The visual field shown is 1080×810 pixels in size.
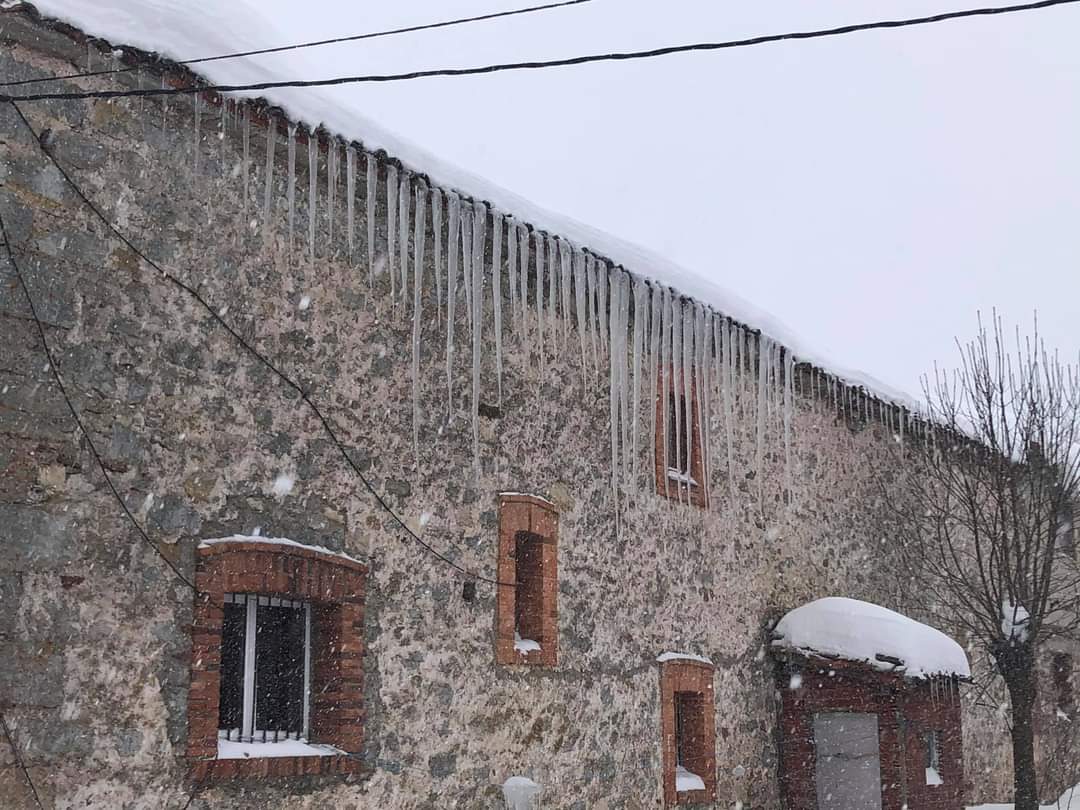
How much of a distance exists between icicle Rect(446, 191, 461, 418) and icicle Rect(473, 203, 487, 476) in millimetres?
103

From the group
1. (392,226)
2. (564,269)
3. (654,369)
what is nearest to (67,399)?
(392,226)

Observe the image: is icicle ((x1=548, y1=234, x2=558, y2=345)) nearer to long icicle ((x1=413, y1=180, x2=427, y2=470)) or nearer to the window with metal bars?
long icicle ((x1=413, y1=180, x2=427, y2=470))

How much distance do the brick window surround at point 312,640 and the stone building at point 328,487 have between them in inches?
0.7

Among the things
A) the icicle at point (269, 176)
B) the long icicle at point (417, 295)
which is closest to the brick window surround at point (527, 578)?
the long icicle at point (417, 295)

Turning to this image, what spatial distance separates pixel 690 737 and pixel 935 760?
3.09 meters

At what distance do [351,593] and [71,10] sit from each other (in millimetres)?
3122

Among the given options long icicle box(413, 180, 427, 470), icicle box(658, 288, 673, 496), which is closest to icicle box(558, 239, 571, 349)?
icicle box(658, 288, 673, 496)

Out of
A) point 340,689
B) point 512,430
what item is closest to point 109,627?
point 340,689

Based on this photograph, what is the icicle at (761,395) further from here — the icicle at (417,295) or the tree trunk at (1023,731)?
the icicle at (417,295)

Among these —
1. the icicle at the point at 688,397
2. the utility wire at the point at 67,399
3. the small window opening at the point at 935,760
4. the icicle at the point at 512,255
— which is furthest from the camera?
the small window opening at the point at 935,760

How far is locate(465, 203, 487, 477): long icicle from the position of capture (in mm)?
7078

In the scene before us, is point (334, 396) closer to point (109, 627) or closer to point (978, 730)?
point (109, 627)

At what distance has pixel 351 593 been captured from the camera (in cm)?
609

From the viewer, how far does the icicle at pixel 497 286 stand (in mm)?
7176
